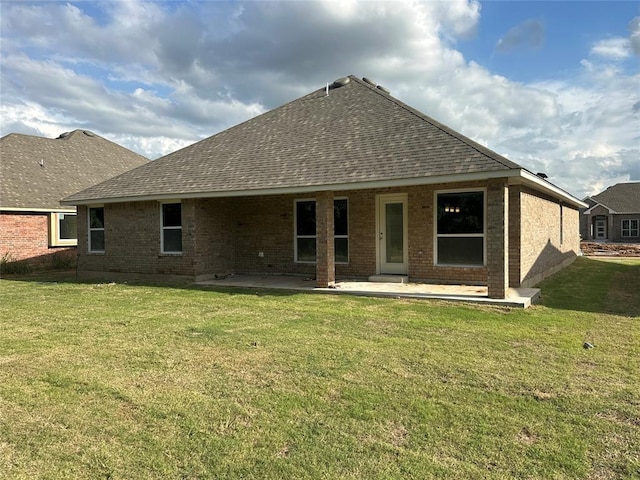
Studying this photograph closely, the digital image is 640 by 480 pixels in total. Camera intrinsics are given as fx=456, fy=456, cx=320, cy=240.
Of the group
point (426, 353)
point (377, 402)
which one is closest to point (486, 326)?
point (426, 353)

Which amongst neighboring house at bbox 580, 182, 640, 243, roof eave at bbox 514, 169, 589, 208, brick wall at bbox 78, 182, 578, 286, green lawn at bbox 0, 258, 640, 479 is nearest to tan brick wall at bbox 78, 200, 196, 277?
brick wall at bbox 78, 182, 578, 286

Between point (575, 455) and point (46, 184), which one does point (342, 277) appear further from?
point (46, 184)

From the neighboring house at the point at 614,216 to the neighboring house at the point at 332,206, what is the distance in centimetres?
3455

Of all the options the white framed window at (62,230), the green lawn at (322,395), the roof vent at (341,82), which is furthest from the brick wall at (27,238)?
the roof vent at (341,82)

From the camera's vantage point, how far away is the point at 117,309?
923 centimetres

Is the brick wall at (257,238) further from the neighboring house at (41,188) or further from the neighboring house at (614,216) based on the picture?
the neighboring house at (614,216)

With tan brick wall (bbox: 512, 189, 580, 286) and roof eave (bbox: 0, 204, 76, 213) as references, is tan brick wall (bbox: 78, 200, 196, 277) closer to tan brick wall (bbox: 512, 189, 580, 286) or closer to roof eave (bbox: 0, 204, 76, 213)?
roof eave (bbox: 0, 204, 76, 213)

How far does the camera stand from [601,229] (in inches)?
1822

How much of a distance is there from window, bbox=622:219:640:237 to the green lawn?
43.8 metres

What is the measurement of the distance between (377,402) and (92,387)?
293 cm

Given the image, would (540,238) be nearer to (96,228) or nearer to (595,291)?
(595,291)

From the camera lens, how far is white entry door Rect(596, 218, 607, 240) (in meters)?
46.0

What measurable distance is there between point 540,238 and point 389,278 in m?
4.96

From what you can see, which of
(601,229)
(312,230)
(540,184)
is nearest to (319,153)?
(312,230)
